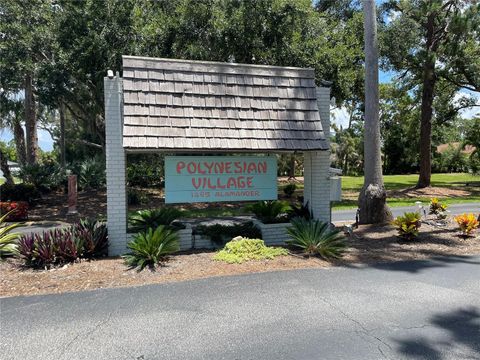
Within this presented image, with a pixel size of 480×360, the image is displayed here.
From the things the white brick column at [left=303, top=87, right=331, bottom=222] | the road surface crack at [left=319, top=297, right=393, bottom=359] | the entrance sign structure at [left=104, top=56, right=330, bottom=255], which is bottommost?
the road surface crack at [left=319, top=297, right=393, bottom=359]

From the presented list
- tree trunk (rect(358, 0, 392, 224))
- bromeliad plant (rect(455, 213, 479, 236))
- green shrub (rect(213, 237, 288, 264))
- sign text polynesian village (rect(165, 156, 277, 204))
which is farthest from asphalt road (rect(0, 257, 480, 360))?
tree trunk (rect(358, 0, 392, 224))

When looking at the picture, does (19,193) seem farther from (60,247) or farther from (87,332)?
(87,332)

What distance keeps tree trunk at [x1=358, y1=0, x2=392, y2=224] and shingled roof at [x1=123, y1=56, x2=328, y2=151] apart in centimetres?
292

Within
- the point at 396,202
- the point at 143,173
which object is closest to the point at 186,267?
the point at 396,202

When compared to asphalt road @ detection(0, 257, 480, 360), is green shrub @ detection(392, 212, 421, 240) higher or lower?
higher

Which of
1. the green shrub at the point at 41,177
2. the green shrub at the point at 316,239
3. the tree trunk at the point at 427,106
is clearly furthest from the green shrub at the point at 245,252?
the tree trunk at the point at 427,106

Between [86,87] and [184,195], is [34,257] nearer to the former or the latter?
[184,195]

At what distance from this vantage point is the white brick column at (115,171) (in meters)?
7.93

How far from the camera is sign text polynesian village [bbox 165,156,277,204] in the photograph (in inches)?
332

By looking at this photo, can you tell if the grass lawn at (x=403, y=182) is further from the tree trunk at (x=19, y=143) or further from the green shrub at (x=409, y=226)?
the tree trunk at (x=19, y=143)

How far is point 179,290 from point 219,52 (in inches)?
506

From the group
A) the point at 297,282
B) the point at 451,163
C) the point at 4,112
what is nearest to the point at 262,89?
the point at 297,282

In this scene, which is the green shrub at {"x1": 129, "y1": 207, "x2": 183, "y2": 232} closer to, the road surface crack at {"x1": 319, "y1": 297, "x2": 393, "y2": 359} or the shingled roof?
the shingled roof

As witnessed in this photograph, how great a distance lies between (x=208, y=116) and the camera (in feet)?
27.0
